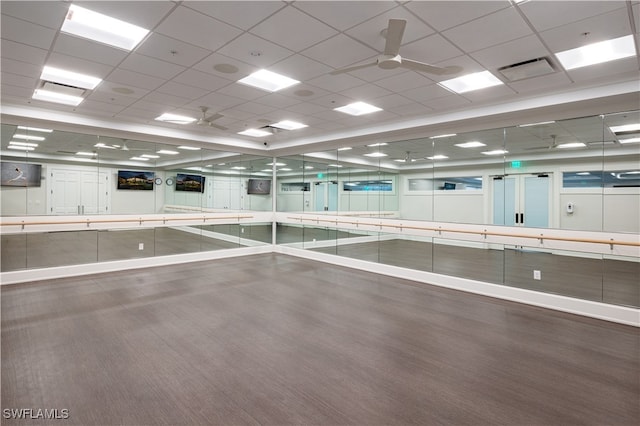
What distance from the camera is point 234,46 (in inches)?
140

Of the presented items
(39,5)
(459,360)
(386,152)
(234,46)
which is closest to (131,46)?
(39,5)

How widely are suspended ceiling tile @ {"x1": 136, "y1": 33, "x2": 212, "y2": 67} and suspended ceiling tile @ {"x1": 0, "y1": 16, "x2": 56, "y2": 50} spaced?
838 mm

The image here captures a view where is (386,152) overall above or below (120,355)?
above

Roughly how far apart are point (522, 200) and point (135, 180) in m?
8.20

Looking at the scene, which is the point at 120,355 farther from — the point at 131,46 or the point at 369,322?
the point at 131,46

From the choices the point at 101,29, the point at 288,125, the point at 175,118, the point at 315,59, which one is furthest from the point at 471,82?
the point at 175,118

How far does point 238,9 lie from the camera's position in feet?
9.45

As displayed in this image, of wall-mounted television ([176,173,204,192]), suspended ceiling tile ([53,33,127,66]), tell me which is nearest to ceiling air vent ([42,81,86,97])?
suspended ceiling tile ([53,33,127,66])

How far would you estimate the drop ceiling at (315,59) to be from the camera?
9.46ft

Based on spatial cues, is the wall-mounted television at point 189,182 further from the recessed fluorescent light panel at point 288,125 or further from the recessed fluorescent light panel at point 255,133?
the recessed fluorescent light panel at point 288,125

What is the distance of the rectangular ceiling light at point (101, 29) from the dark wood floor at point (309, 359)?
3330mm

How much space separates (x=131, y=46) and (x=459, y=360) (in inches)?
194

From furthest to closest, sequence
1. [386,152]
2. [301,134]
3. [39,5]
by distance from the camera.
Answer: [301,134] → [386,152] → [39,5]
